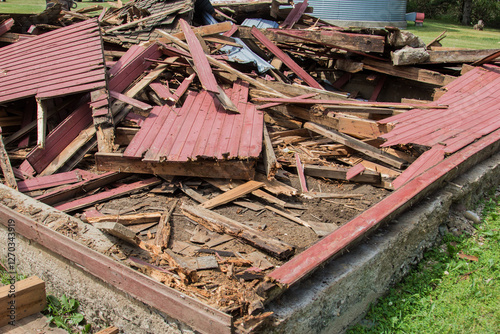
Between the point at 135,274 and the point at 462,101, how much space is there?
6.43m

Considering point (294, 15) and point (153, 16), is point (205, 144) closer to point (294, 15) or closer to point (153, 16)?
point (153, 16)

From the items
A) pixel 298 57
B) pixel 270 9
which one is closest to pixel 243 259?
pixel 298 57

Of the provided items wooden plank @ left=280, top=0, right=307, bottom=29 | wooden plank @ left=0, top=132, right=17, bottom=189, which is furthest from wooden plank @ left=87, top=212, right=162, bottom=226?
wooden plank @ left=280, top=0, right=307, bottom=29

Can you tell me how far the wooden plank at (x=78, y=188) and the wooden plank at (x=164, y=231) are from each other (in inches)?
43.8

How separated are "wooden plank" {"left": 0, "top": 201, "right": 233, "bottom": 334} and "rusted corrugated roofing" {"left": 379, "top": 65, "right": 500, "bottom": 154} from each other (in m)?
3.62

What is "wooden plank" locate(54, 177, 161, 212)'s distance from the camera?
4977 mm

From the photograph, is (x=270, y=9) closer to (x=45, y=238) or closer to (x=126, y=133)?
(x=126, y=133)

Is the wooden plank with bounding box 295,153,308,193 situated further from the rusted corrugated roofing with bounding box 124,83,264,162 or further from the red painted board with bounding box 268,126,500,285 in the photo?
the red painted board with bounding box 268,126,500,285

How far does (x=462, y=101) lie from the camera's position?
728 cm

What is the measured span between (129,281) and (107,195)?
2130 millimetres

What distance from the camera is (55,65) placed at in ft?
23.2

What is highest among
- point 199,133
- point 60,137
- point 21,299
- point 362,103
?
point 362,103

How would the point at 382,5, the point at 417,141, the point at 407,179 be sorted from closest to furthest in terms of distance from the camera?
the point at 407,179 < the point at 417,141 < the point at 382,5

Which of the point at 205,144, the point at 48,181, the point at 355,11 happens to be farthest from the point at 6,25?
the point at 355,11
